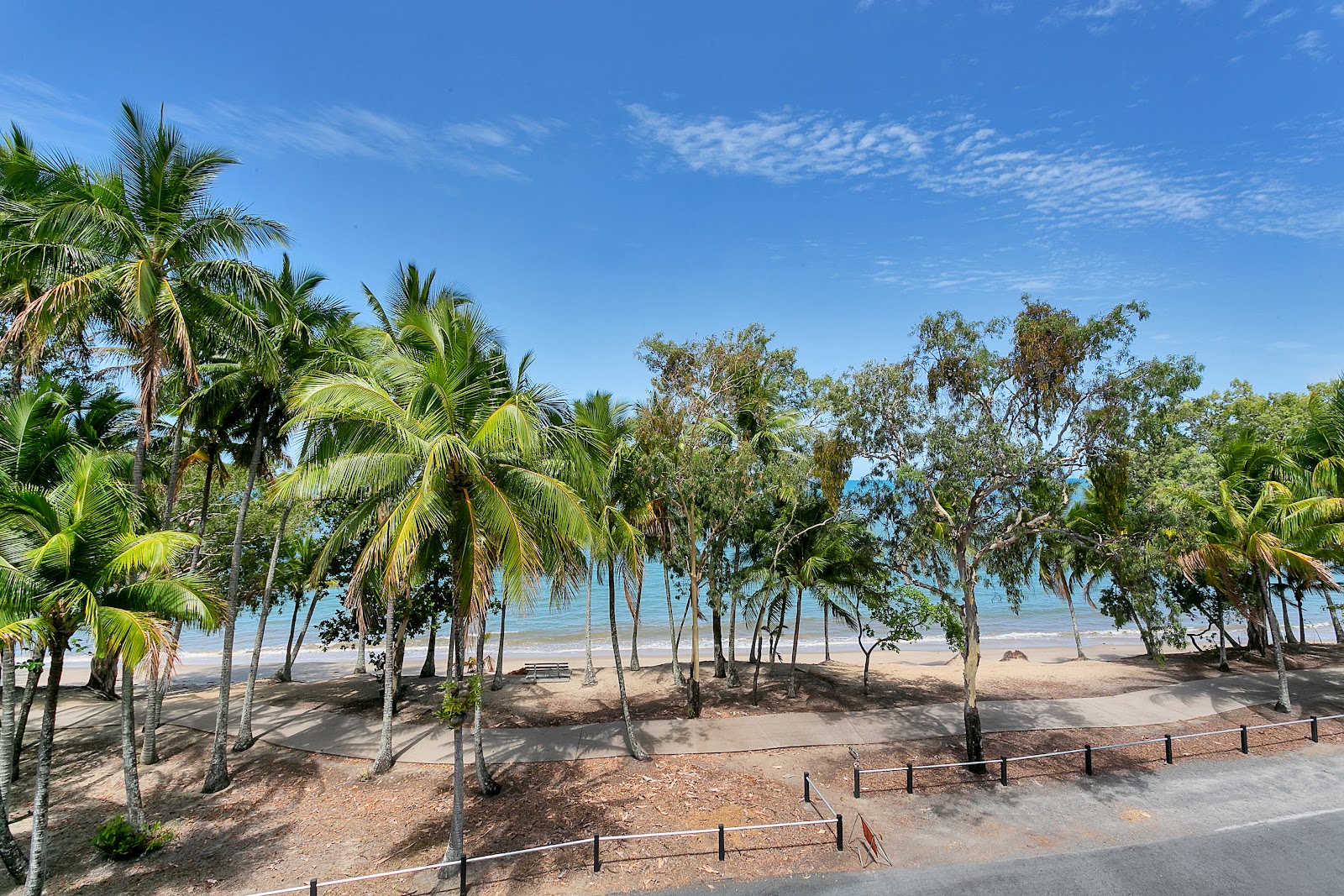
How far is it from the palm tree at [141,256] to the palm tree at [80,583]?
9.02 feet

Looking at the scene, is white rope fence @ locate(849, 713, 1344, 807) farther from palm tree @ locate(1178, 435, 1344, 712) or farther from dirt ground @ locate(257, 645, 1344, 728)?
dirt ground @ locate(257, 645, 1344, 728)

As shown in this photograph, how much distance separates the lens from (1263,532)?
52.0 feet

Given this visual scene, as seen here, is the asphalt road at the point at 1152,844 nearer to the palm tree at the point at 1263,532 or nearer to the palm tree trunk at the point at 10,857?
the palm tree at the point at 1263,532

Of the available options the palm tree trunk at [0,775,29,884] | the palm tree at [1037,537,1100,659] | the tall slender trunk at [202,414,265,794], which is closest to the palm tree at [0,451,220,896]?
the palm tree trunk at [0,775,29,884]

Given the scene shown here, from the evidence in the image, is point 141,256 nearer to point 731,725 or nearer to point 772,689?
point 731,725

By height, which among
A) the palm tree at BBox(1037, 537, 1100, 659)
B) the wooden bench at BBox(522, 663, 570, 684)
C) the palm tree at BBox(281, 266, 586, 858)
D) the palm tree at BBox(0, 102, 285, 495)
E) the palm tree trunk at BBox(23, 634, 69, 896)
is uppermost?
the palm tree at BBox(0, 102, 285, 495)

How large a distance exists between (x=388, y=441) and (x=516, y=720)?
10001 mm

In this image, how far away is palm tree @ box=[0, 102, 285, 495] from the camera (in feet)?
33.6

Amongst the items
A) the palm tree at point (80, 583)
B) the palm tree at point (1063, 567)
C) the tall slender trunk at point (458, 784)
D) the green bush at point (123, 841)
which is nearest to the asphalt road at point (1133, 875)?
the tall slender trunk at point (458, 784)

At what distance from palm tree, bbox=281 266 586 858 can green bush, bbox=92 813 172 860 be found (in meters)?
5.11

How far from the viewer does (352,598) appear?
35.6 ft

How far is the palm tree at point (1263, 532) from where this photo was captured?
50.3ft

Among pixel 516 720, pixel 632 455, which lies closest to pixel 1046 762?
pixel 632 455

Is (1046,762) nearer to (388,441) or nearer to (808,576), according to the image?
(808,576)
